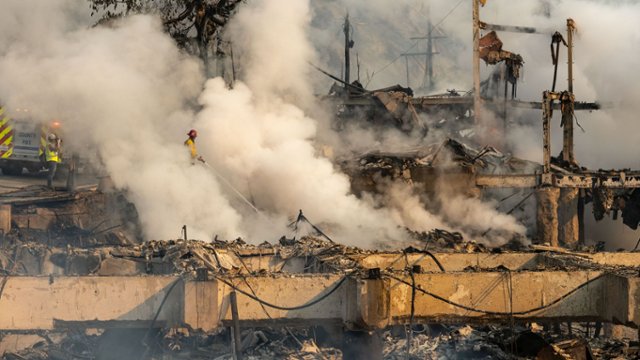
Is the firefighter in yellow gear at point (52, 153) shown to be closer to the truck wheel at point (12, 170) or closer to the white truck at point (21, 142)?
the white truck at point (21, 142)

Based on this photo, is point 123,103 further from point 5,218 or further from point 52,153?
point 5,218

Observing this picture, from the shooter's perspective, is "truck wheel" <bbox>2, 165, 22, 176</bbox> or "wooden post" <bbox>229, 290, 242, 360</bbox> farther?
"truck wheel" <bbox>2, 165, 22, 176</bbox>

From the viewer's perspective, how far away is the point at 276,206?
2020cm

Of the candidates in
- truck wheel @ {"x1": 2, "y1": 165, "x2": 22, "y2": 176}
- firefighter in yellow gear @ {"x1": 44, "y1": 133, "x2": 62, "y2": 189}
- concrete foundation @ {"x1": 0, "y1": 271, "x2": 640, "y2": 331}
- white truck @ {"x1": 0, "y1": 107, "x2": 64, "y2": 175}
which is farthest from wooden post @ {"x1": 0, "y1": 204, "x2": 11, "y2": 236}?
concrete foundation @ {"x1": 0, "y1": 271, "x2": 640, "y2": 331}

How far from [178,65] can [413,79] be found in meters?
68.3

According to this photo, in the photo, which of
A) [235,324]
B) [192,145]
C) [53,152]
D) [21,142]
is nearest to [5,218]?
[53,152]

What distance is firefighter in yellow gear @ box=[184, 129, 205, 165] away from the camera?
18453mm

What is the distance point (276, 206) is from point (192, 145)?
Answer: 2686mm

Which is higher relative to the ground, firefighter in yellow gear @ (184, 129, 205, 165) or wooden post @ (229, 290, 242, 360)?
firefighter in yellow gear @ (184, 129, 205, 165)

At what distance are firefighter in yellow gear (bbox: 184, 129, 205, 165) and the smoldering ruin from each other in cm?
26

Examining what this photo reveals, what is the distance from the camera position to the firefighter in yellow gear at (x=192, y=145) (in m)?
18.5

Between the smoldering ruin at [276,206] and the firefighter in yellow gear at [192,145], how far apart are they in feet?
0.86

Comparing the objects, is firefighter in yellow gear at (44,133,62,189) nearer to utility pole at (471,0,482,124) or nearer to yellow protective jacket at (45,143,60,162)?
yellow protective jacket at (45,143,60,162)

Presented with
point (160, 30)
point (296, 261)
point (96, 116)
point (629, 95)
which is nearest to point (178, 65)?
point (160, 30)
